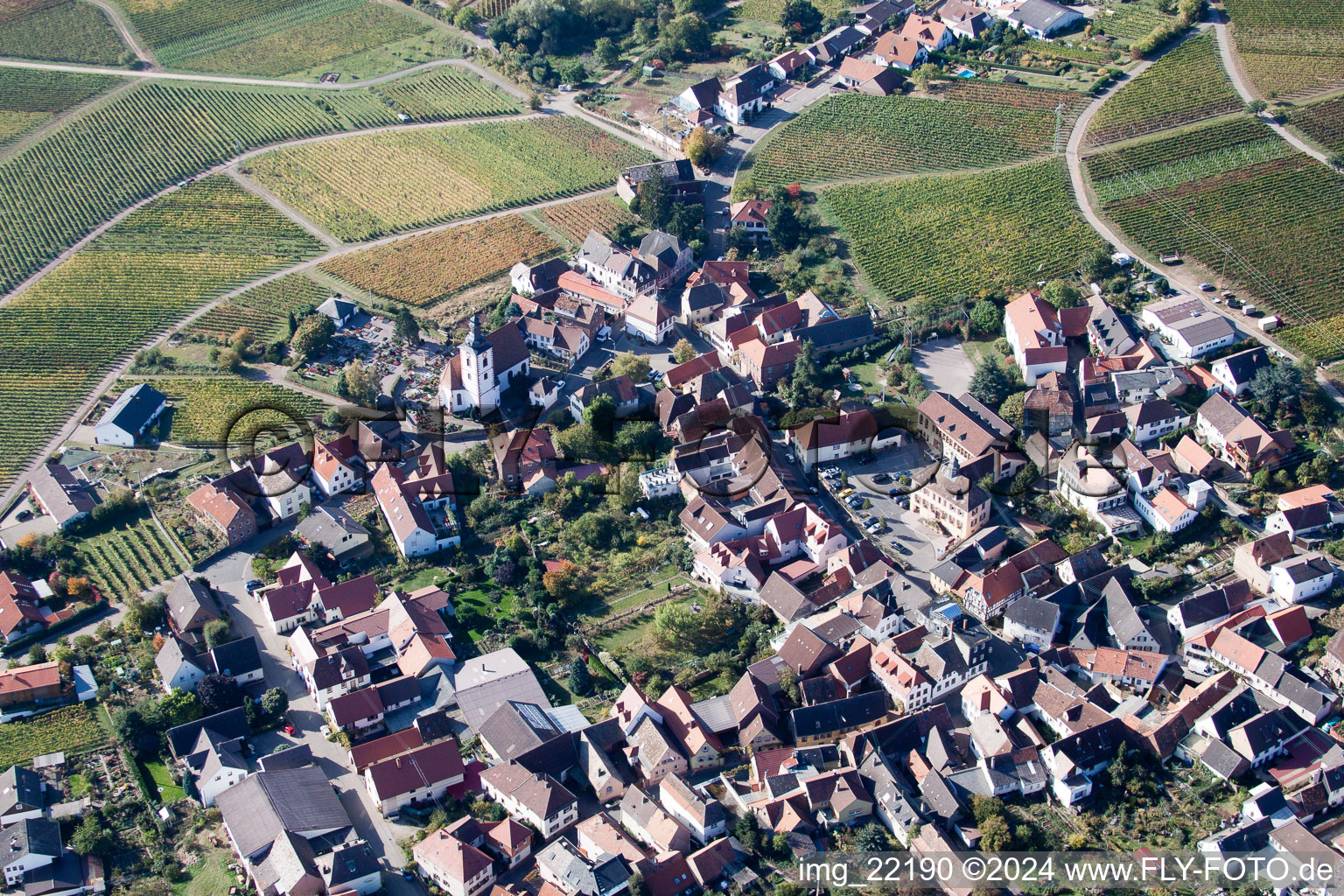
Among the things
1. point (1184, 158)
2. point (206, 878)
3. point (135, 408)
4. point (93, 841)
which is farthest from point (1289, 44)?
point (93, 841)

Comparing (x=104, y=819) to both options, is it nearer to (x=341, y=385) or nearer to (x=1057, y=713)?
(x=341, y=385)

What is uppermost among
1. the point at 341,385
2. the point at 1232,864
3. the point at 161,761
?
the point at 341,385

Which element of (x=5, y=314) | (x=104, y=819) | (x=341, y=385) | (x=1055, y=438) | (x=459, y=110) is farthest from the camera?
(x=459, y=110)

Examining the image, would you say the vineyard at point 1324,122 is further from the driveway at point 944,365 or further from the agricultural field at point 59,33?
the agricultural field at point 59,33

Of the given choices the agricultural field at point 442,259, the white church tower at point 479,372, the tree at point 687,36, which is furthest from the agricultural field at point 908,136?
the white church tower at point 479,372

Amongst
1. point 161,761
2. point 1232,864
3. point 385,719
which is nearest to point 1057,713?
point 1232,864

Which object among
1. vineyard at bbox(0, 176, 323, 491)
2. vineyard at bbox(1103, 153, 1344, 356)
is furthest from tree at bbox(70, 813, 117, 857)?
vineyard at bbox(1103, 153, 1344, 356)
